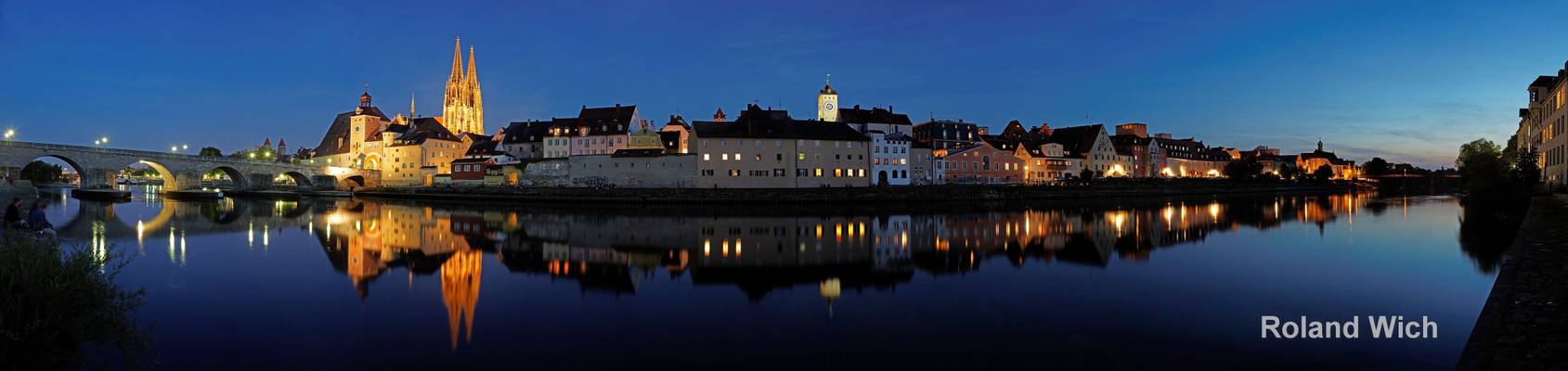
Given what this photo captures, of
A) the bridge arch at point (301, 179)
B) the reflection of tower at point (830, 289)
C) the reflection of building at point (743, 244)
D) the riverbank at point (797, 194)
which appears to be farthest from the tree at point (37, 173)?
the reflection of tower at point (830, 289)

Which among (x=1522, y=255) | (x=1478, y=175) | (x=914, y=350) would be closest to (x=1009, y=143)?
(x=1478, y=175)

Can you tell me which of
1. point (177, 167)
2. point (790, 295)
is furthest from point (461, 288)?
point (177, 167)

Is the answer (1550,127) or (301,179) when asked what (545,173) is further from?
(1550,127)

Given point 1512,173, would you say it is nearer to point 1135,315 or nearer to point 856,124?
point 1135,315

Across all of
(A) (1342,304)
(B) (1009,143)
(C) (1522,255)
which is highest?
(B) (1009,143)

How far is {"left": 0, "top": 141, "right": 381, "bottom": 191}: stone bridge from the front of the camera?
4441 cm

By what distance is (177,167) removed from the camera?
59062mm

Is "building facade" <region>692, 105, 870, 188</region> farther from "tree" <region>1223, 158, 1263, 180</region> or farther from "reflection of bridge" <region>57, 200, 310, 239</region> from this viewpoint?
"tree" <region>1223, 158, 1263, 180</region>

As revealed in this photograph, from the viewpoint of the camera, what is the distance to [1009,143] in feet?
260


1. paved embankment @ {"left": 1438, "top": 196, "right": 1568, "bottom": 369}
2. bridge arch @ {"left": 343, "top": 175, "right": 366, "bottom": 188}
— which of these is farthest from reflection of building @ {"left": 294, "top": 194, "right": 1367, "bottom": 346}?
bridge arch @ {"left": 343, "top": 175, "right": 366, "bottom": 188}

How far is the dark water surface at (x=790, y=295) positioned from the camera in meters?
8.55

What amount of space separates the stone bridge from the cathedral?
21.7 metres

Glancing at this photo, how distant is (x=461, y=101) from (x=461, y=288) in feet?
331

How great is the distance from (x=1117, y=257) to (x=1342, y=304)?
6.46 metres
